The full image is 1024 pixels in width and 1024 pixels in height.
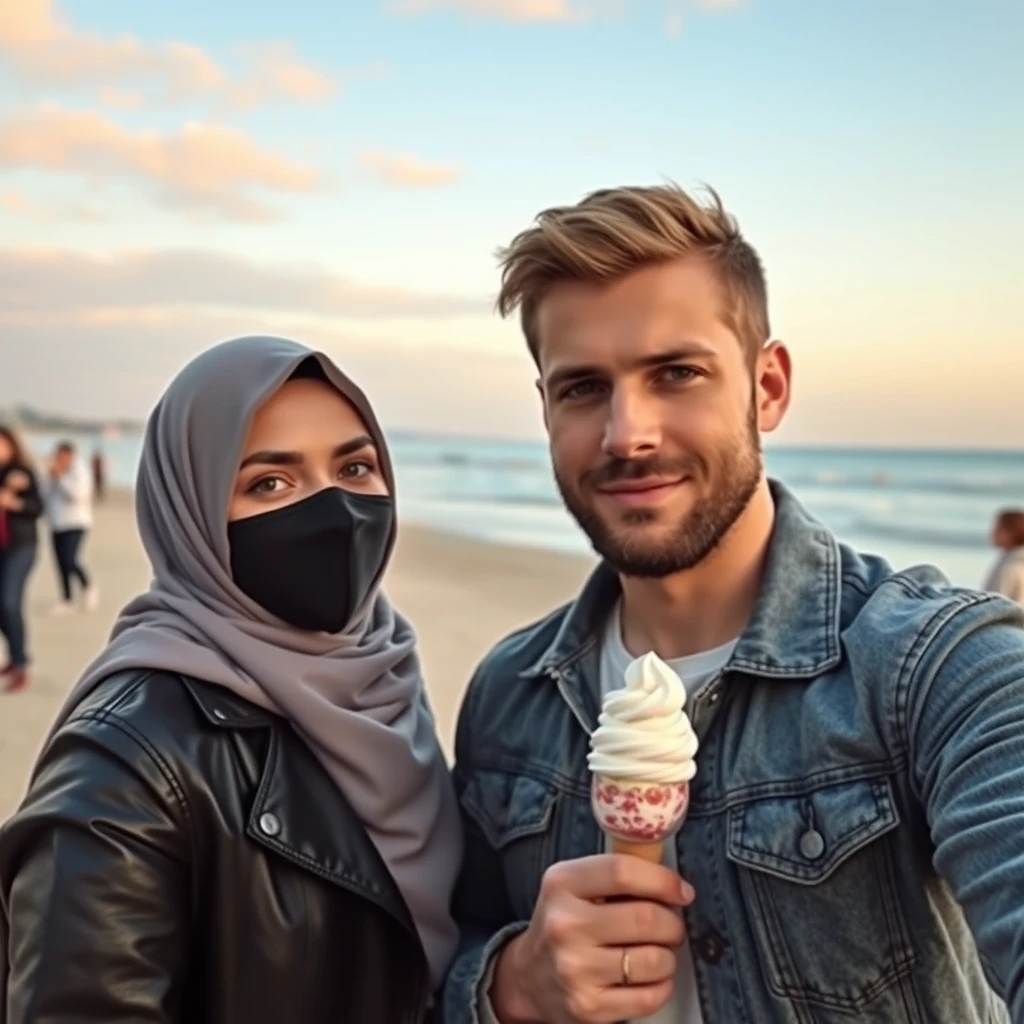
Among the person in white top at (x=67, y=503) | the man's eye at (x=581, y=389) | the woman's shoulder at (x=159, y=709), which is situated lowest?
the person in white top at (x=67, y=503)

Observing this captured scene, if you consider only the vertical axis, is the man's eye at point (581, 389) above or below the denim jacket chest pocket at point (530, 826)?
above

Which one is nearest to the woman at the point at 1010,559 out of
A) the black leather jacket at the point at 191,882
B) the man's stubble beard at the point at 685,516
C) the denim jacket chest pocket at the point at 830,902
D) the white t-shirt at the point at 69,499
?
the man's stubble beard at the point at 685,516

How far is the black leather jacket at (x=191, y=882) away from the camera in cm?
200

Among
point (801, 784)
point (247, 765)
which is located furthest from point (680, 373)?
point (247, 765)

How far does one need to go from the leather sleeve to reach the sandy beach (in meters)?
4.67

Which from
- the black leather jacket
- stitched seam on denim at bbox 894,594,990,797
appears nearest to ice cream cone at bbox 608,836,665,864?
stitched seam on denim at bbox 894,594,990,797

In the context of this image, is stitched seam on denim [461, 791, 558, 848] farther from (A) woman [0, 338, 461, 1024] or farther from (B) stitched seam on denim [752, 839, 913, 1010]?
(B) stitched seam on denim [752, 839, 913, 1010]

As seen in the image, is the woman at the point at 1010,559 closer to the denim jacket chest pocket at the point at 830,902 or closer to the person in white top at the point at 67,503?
the denim jacket chest pocket at the point at 830,902

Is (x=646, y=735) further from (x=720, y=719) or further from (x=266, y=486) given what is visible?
(x=266, y=486)

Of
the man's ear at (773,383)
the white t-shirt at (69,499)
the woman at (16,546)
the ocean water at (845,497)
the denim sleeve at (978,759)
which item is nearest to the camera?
the denim sleeve at (978,759)

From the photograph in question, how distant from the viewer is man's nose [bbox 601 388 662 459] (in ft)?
7.54

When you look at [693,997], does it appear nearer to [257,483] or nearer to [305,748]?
[305,748]

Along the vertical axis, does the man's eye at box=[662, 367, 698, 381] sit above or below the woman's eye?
above

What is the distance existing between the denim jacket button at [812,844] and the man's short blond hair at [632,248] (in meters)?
1.04
